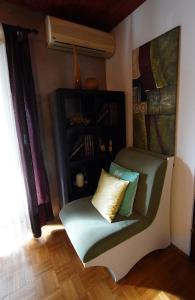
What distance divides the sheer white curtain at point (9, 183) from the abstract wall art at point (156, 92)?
4.05 ft

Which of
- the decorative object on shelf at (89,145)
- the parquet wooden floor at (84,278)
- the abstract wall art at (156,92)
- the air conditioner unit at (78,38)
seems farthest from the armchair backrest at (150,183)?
the air conditioner unit at (78,38)

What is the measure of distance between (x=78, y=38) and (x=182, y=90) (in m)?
1.16

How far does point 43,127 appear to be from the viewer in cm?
190

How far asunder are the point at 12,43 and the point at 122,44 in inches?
44.2

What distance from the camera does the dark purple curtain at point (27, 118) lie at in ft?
5.03

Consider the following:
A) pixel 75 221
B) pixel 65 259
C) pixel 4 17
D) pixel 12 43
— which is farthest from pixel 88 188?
pixel 4 17

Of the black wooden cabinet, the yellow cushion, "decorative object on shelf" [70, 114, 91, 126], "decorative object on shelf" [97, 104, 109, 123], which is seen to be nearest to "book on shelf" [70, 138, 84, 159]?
the black wooden cabinet

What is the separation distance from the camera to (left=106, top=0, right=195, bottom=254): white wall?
1.29 meters

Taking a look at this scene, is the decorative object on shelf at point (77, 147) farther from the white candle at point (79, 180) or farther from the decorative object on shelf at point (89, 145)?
the white candle at point (79, 180)

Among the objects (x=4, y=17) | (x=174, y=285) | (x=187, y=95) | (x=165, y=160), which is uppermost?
(x=4, y=17)

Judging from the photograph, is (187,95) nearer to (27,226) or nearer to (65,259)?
(65,259)

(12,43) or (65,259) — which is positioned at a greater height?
(12,43)

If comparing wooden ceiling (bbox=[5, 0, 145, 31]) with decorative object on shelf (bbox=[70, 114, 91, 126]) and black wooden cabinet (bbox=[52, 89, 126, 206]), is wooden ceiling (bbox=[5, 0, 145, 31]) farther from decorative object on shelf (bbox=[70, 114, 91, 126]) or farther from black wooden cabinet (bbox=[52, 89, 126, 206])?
decorative object on shelf (bbox=[70, 114, 91, 126])

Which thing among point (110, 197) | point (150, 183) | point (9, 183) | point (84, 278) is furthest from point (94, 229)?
point (9, 183)
